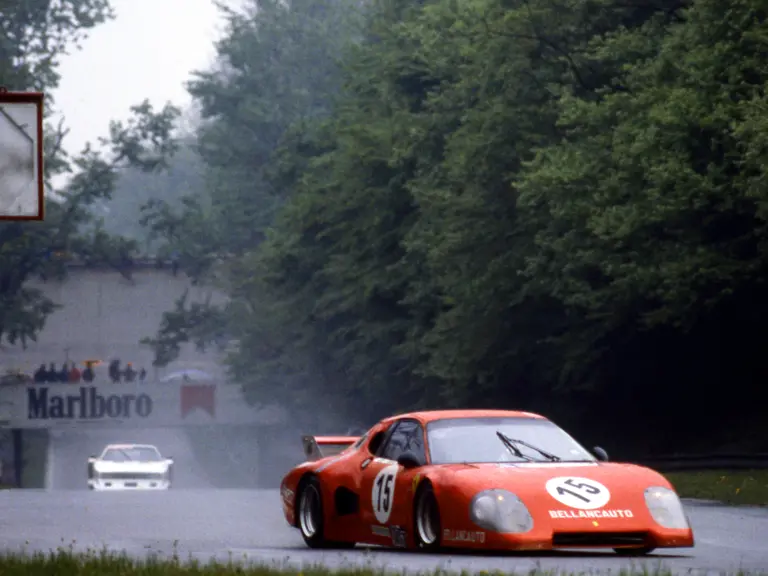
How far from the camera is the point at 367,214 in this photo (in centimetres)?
5878

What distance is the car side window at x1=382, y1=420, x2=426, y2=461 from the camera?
16.2 m

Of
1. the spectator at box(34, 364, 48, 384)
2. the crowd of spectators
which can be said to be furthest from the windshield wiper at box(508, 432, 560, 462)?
the spectator at box(34, 364, 48, 384)

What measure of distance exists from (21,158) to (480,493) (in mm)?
4320

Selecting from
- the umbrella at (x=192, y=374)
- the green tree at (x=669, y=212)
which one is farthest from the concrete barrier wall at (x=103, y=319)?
the green tree at (x=669, y=212)

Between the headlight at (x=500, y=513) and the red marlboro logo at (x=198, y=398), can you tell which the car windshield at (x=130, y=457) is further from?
the headlight at (x=500, y=513)

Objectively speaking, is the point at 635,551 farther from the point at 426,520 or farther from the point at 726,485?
the point at 726,485

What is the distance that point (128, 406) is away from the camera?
89.2 meters

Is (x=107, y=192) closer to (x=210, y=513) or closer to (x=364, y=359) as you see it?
(x=364, y=359)

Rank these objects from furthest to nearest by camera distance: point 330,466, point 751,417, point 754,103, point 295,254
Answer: point 295,254
point 751,417
point 754,103
point 330,466

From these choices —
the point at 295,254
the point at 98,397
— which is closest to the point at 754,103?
the point at 295,254

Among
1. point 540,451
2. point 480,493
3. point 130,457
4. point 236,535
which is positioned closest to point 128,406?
point 130,457

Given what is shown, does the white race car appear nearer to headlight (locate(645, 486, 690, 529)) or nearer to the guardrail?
the guardrail

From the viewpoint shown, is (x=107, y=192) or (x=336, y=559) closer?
(x=336, y=559)

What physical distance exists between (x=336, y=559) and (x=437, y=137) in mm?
39329
